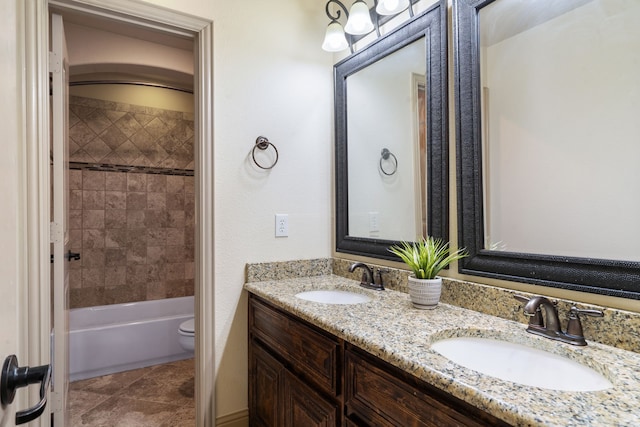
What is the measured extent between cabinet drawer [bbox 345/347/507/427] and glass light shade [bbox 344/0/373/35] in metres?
1.46

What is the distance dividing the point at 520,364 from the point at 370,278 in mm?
791

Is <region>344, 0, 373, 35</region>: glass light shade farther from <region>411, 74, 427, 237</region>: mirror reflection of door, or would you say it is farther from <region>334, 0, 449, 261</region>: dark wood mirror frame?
<region>411, 74, 427, 237</region>: mirror reflection of door

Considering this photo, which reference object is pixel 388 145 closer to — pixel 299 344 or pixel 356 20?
pixel 356 20

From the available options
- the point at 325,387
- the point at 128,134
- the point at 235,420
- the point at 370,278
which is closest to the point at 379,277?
the point at 370,278

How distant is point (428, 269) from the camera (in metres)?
1.29

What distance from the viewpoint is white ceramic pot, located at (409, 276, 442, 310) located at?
125 cm

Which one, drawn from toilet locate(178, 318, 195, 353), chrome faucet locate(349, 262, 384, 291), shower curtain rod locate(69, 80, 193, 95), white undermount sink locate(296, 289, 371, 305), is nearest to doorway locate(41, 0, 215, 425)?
white undermount sink locate(296, 289, 371, 305)

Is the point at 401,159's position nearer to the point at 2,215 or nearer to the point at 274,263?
the point at 274,263

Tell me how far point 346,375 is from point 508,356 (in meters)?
0.47

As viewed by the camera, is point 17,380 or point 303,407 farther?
point 303,407

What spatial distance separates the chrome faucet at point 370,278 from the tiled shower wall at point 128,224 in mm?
2374

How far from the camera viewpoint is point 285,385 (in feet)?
4.63

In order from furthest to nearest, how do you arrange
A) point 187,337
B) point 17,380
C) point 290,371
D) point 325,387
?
point 187,337, point 290,371, point 325,387, point 17,380

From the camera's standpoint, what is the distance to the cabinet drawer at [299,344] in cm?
114
